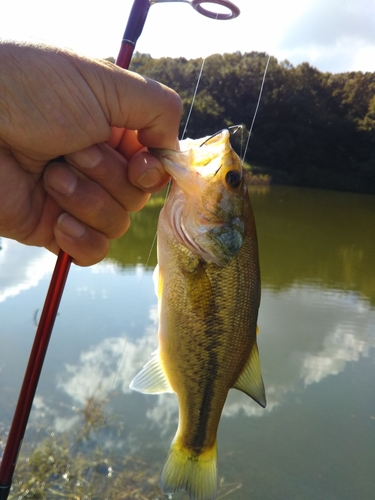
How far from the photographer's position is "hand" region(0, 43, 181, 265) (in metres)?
1.56

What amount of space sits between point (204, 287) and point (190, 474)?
0.74m

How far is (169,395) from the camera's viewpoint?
13.6 feet

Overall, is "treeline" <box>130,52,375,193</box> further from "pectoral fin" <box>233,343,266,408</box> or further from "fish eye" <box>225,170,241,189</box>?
"pectoral fin" <box>233,343,266,408</box>

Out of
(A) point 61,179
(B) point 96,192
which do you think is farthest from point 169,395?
(A) point 61,179

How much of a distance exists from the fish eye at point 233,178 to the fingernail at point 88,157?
20.2 inches

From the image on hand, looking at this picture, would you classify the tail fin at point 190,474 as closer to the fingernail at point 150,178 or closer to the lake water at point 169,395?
the fingernail at point 150,178

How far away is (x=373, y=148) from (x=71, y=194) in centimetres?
3338

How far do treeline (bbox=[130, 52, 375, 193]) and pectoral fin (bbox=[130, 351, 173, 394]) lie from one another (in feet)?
75.1

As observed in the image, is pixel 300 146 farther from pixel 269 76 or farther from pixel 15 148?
pixel 15 148

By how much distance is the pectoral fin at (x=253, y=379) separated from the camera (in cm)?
181

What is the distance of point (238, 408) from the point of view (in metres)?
4.18

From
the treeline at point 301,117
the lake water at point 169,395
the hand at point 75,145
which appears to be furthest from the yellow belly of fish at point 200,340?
the treeline at point 301,117

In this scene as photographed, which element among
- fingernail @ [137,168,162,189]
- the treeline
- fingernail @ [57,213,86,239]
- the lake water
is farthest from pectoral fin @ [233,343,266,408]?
the treeline

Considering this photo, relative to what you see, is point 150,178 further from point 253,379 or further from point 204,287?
point 253,379
